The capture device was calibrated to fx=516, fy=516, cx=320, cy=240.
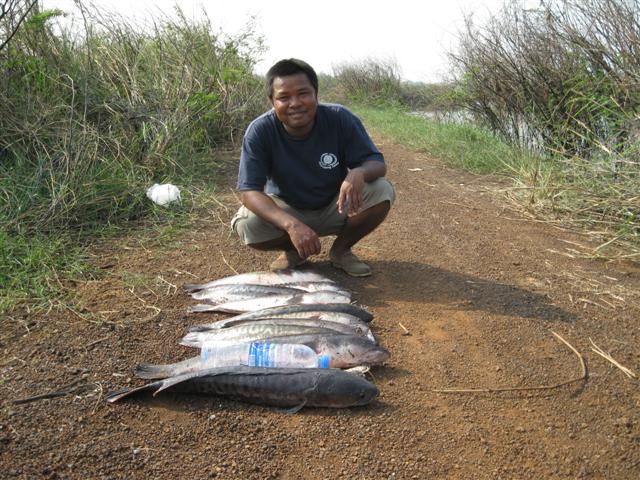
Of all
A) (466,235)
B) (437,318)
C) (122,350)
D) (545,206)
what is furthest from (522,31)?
(122,350)

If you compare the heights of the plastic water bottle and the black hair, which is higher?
the black hair

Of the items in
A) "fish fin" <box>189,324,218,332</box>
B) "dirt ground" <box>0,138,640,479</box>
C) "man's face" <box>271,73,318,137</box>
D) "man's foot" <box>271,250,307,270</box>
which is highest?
"man's face" <box>271,73,318,137</box>

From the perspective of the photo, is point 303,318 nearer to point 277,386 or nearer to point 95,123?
point 277,386

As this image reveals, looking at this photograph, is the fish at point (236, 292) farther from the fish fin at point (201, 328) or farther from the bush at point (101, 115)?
the bush at point (101, 115)

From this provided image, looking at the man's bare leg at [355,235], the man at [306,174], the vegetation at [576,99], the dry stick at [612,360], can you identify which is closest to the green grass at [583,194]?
the vegetation at [576,99]

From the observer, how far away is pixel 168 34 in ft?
28.8

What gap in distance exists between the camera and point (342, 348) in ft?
9.57

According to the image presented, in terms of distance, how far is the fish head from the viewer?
8.42 ft

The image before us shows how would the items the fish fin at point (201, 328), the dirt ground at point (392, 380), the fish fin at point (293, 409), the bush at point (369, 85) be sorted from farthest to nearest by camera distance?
the bush at point (369, 85), the fish fin at point (201, 328), the fish fin at point (293, 409), the dirt ground at point (392, 380)

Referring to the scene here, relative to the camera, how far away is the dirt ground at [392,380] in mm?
2246

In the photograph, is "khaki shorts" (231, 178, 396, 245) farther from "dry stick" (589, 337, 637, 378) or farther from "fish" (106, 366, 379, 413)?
"dry stick" (589, 337, 637, 378)

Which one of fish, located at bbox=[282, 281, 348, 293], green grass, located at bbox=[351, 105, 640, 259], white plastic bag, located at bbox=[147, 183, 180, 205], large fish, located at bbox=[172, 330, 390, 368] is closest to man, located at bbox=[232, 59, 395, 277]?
fish, located at bbox=[282, 281, 348, 293]

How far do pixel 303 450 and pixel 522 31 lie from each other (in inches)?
317

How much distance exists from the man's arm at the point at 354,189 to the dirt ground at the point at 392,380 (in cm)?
70
